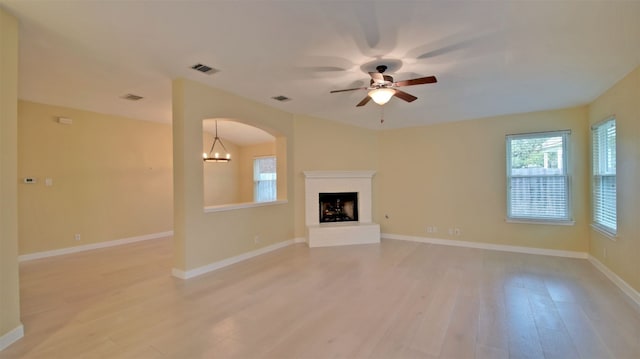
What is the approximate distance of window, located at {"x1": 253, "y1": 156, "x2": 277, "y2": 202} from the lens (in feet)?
29.4

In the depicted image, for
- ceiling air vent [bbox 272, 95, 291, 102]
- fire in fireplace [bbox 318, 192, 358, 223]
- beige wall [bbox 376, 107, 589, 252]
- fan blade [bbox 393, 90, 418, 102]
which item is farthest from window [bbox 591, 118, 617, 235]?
ceiling air vent [bbox 272, 95, 291, 102]

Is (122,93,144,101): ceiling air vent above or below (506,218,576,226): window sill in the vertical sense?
above

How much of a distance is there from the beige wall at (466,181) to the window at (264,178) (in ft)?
11.4

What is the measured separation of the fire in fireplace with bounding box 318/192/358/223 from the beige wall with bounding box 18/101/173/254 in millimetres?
3845

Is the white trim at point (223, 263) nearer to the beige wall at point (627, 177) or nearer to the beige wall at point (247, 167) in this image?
the beige wall at point (247, 167)

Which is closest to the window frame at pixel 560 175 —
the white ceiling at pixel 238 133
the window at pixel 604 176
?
the window at pixel 604 176

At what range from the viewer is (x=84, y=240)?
5.71 meters

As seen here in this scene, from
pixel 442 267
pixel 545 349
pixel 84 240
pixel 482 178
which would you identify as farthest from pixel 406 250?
pixel 84 240

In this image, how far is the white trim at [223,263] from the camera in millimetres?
4156

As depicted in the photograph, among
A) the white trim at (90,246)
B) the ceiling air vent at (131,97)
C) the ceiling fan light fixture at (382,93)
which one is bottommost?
the white trim at (90,246)

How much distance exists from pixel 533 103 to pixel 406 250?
3292 millimetres

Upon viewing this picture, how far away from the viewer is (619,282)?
367 cm

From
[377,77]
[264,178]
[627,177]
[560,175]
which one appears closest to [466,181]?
[560,175]

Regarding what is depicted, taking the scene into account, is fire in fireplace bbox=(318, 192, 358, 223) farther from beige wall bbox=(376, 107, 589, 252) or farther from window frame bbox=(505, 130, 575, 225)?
window frame bbox=(505, 130, 575, 225)
